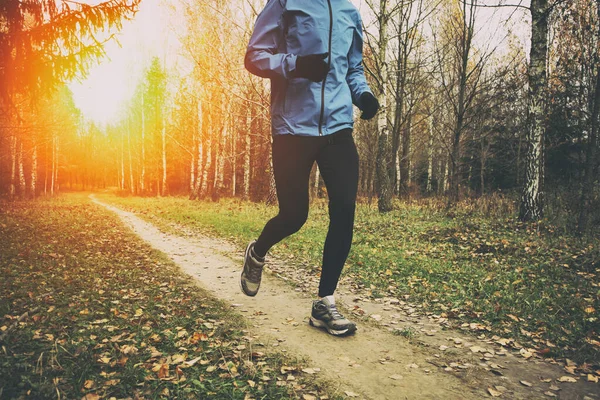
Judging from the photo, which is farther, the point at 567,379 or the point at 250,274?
the point at 250,274

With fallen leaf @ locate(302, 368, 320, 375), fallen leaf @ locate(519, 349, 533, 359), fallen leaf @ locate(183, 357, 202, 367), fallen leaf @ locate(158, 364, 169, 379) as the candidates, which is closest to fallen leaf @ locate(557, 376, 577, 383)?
fallen leaf @ locate(519, 349, 533, 359)

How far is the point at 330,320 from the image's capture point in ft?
9.15

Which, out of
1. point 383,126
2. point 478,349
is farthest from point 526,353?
point 383,126

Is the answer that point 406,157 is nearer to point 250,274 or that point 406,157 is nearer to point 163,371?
point 250,274

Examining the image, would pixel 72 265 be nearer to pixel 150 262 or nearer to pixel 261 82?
Answer: pixel 150 262

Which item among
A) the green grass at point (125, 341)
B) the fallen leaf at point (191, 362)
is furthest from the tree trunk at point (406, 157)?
the fallen leaf at point (191, 362)

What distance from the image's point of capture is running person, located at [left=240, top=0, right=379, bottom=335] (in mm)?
2512

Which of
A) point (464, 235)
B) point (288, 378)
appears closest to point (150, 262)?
point (288, 378)

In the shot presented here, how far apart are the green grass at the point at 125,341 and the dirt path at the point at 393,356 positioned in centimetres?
21

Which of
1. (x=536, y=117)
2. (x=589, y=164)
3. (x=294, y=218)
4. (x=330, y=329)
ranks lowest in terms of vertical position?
(x=330, y=329)

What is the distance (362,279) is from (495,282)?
165 cm

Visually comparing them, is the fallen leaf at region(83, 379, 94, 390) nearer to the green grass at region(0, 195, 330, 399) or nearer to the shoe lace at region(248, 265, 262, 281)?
the green grass at region(0, 195, 330, 399)

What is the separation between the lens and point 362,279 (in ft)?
15.8

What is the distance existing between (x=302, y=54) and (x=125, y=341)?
8.09 feet
